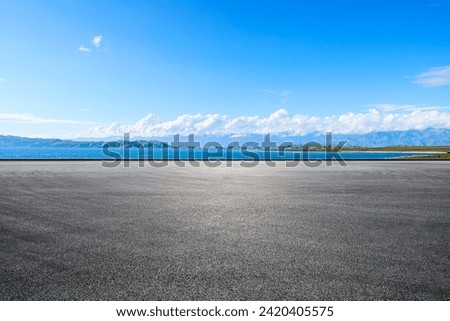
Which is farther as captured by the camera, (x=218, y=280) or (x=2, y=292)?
(x=218, y=280)

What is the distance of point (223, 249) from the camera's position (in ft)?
20.5

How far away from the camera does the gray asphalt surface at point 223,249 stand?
14.7 feet

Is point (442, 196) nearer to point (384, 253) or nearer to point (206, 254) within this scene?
point (384, 253)

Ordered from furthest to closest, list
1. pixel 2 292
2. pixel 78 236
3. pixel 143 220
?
pixel 143 220
pixel 78 236
pixel 2 292

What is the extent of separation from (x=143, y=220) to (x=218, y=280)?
4.43 m

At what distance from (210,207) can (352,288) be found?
21.4ft

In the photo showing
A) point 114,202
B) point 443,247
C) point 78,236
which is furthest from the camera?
point 114,202

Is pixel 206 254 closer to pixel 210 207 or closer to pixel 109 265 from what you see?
pixel 109 265

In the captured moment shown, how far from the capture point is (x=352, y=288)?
14.8ft

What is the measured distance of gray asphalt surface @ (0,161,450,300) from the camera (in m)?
4.48
